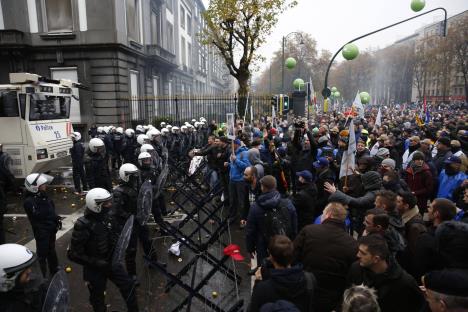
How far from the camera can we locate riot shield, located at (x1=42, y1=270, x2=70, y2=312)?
2.58m

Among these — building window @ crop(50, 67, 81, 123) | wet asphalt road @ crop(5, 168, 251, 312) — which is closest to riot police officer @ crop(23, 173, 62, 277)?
wet asphalt road @ crop(5, 168, 251, 312)

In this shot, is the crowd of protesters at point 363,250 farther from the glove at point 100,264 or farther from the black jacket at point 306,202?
the glove at point 100,264

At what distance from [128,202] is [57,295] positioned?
2.82 m

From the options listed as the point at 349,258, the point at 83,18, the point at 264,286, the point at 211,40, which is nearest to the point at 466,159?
the point at 349,258

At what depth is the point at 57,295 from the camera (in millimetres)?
2646

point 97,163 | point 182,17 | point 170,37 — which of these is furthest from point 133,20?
point 182,17

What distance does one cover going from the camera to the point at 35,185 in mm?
5219

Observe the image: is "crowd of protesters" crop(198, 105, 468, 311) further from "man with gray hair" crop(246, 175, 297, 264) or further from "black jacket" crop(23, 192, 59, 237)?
"black jacket" crop(23, 192, 59, 237)

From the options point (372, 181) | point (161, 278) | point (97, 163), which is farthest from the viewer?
point (97, 163)

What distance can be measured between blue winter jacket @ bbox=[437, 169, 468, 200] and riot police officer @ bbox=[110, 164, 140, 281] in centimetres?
521

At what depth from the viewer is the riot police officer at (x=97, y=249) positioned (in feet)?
13.3

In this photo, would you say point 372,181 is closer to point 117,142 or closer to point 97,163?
point 97,163

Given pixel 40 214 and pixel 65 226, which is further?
pixel 65 226

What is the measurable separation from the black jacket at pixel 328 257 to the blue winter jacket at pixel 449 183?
3609 mm
